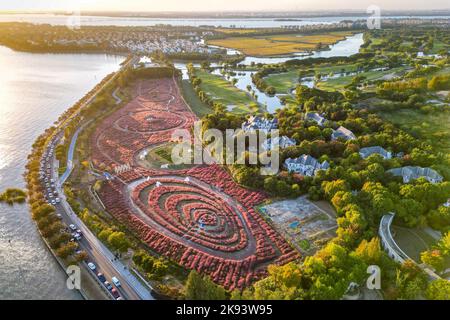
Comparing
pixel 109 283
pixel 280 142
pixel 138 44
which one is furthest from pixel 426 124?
pixel 138 44

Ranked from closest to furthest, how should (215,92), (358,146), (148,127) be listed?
(358,146) < (148,127) < (215,92)

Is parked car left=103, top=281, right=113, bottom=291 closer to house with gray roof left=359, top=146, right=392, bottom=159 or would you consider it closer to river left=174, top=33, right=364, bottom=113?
house with gray roof left=359, top=146, right=392, bottom=159

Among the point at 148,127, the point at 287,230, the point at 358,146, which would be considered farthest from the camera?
the point at 148,127

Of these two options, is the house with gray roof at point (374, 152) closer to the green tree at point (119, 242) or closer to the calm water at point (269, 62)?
the calm water at point (269, 62)

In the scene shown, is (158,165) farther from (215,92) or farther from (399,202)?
(215,92)

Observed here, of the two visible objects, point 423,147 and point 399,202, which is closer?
point 399,202

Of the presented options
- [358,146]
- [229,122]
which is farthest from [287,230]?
[229,122]
